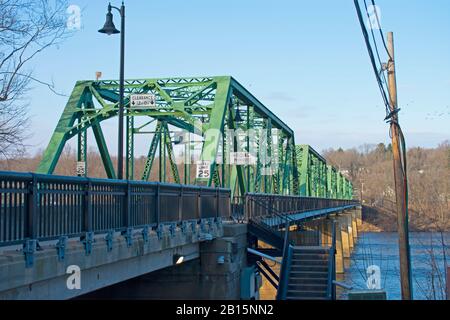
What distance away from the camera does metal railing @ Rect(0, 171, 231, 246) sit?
8719mm

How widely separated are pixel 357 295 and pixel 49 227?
459 centimetres

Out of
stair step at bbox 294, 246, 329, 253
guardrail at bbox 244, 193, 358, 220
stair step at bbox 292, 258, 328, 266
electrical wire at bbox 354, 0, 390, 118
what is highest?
electrical wire at bbox 354, 0, 390, 118

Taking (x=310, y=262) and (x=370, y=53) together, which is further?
(x=310, y=262)

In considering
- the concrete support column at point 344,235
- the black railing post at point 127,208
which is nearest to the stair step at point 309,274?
the black railing post at point 127,208

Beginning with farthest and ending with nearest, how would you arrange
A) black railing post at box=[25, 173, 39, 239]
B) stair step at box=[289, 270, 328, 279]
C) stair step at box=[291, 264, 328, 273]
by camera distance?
stair step at box=[291, 264, 328, 273] < stair step at box=[289, 270, 328, 279] < black railing post at box=[25, 173, 39, 239]

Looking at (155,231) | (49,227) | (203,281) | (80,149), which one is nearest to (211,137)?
(80,149)

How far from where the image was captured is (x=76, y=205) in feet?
34.8

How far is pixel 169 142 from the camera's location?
36.7 m

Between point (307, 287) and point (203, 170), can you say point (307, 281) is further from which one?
point (203, 170)

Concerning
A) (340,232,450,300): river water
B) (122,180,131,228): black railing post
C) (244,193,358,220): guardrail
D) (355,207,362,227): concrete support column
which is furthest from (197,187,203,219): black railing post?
(355,207,362,227): concrete support column

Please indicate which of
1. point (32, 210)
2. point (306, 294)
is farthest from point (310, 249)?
point (32, 210)

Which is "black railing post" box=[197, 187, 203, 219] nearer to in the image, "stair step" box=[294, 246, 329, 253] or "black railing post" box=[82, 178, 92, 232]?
"stair step" box=[294, 246, 329, 253]

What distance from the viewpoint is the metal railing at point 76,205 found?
872 cm

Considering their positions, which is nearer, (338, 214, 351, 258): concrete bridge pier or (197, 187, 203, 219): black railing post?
(197, 187, 203, 219): black railing post
